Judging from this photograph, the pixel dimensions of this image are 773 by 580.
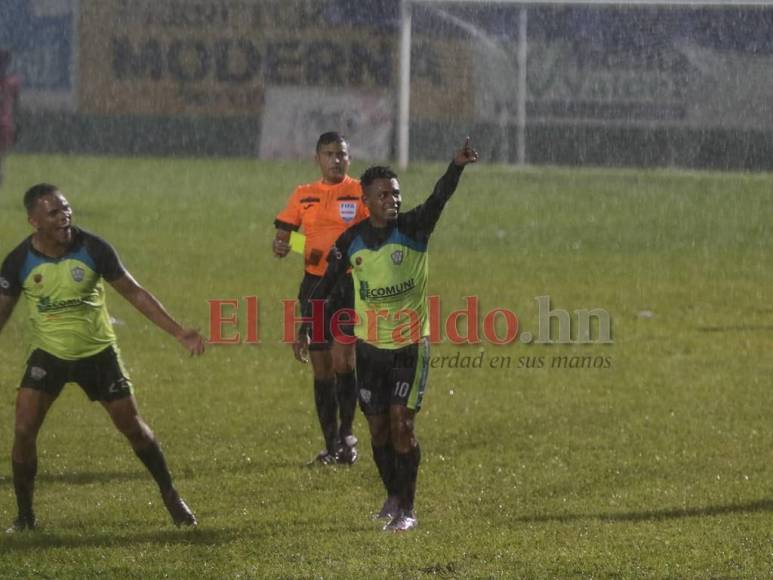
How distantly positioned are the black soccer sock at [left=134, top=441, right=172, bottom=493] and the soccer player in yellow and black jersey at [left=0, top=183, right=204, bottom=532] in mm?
21

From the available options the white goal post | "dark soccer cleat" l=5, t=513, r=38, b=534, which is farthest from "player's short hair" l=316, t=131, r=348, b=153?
the white goal post

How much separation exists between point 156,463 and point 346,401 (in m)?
2.23

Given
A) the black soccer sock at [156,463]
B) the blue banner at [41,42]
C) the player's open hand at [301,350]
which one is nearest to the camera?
the black soccer sock at [156,463]

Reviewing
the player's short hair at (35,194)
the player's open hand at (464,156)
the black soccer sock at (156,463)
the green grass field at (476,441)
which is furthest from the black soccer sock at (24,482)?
the player's open hand at (464,156)

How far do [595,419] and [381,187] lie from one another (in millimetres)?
4252

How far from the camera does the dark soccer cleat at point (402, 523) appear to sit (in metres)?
8.88

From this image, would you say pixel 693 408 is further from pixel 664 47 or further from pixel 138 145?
pixel 138 145

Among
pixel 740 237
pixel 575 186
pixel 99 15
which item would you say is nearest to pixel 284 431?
pixel 740 237

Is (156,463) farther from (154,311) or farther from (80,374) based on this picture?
(154,311)

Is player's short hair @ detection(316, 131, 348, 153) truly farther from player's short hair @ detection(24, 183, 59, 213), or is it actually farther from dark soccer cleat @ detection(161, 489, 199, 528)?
dark soccer cleat @ detection(161, 489, 199, 528)

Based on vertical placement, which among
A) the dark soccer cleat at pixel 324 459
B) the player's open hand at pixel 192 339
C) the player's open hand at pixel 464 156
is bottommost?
the dark soccer cleat at pixel 324 459

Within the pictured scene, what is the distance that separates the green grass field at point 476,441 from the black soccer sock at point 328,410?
0.26 meters

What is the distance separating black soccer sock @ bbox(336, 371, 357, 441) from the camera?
11000mm

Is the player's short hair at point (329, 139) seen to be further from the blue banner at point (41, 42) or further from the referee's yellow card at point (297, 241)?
the blue banner at point (41, 42)
